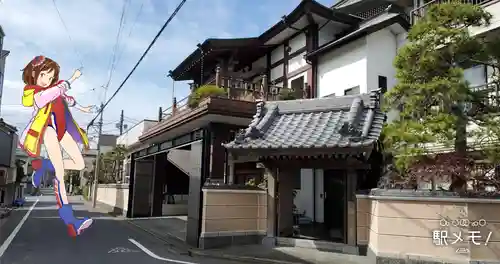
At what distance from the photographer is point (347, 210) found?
11375mm

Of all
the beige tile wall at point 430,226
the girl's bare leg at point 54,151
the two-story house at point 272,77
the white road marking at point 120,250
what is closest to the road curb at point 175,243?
the two-story house at point 272,77

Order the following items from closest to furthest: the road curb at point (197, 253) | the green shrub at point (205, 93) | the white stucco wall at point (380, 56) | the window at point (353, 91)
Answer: the road curb at point (197, 253), the green shrub at point (205, 93), the white stucco wall at point (380, 56), the window at point (353, 91)

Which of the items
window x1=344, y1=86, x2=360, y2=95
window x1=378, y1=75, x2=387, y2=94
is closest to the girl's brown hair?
window x1=344, y1=86, x2=360, y2=95

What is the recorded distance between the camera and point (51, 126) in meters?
6.86

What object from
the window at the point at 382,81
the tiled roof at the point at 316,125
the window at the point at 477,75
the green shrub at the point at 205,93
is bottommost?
the tiled roof at the point at 316,125

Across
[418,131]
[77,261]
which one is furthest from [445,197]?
[77,261]

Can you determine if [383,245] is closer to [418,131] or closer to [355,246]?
[355,246]

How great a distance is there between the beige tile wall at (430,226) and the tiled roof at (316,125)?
1826 millimetres

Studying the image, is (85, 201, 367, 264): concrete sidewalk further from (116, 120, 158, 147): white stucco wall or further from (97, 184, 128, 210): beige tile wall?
(116, 120, 158, 147): white stucco wall

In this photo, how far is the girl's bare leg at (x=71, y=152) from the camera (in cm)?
699

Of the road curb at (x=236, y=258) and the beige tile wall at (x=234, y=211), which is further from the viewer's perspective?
the beige tile wall at (x=234, y=211)

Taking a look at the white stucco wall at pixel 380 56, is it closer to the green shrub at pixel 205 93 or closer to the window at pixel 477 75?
the window at pixel 477 75

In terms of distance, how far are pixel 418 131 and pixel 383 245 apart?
9.47 feet

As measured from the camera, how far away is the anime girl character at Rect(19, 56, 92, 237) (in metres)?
6.73
